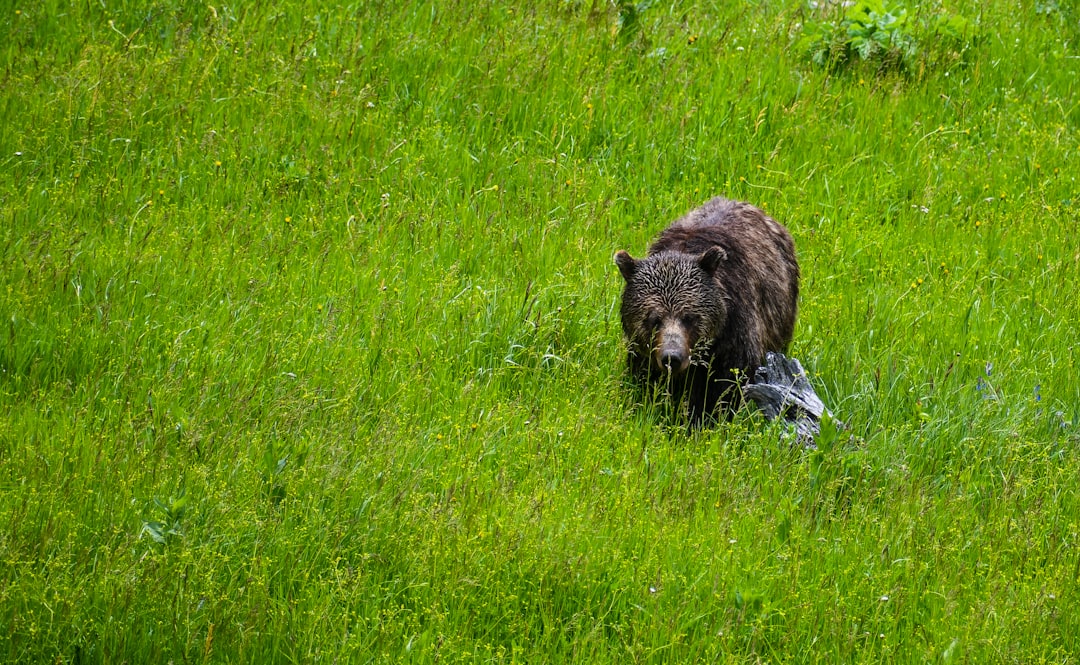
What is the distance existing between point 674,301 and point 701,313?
0.53 ft

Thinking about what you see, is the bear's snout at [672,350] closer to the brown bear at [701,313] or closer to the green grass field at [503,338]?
the brown bear at [701,313]

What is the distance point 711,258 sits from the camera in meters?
6.32

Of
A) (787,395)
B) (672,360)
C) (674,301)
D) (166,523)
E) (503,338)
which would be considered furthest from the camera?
(503,338)

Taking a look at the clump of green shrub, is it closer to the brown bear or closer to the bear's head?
the brown bear

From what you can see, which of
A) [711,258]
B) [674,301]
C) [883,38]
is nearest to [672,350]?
[674,301]

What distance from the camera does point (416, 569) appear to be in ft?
14.6

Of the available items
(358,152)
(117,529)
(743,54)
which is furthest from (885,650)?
(743,54)

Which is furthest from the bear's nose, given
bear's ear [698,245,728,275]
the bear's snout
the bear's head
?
bear's ear [698,245,728,275]

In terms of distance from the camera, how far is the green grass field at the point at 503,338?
4352mm

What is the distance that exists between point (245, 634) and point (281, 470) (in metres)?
0.97

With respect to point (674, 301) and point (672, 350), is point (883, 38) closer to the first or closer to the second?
Answer: point (674, 301)

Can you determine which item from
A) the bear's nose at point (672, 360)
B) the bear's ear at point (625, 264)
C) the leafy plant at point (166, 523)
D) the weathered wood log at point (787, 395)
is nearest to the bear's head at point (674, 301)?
the bear's ear at point (625, 264)

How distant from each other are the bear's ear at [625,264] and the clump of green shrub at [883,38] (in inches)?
172

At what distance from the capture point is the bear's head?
6.25 m
